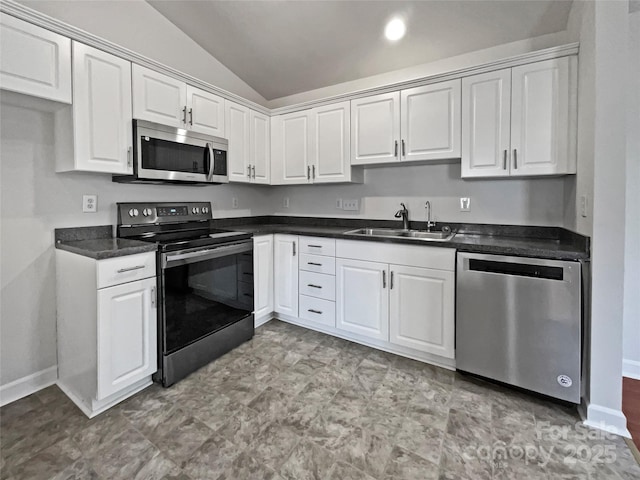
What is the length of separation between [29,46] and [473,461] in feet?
9.93

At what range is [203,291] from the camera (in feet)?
7.34

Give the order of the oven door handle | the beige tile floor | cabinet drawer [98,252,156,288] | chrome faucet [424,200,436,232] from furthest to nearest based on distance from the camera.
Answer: chrome faucet [424,200,436,232], the oven door handle, cabinet drawer [98,252,156,288], the beige tile floor

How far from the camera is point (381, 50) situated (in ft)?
8.99

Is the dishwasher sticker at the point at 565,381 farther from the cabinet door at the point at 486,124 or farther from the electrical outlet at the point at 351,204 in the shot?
the electrical outlet at the point at 351,204

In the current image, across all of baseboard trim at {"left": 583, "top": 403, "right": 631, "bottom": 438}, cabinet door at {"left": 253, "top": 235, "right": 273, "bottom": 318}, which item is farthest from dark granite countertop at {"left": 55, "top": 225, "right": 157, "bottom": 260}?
A: baseboard trim at {"left": 583, "top": 403, "right": 631, "bottom": 438}

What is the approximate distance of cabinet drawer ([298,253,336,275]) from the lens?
2670mm

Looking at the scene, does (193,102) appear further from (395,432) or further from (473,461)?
(473,461)

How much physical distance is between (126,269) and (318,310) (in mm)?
1556

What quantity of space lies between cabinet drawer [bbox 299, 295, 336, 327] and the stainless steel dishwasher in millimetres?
1032

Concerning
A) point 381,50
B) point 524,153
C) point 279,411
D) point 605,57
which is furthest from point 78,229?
point 605,57

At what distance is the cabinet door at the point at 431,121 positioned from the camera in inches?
92.7

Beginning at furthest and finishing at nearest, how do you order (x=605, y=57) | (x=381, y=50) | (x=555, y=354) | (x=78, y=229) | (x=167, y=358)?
1. (x=381, y=50)
2. (x=78, y=229)
3. (x=167, y=358)
4. (x=555, y=354)
5. (x=605, y=57)

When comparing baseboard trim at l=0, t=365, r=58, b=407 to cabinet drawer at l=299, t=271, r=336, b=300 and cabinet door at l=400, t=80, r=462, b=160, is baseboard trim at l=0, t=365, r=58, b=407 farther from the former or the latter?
cabinet door at l=400, t=80, r=462, b=160

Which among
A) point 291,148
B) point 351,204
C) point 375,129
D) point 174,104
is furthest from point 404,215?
point 174,104
